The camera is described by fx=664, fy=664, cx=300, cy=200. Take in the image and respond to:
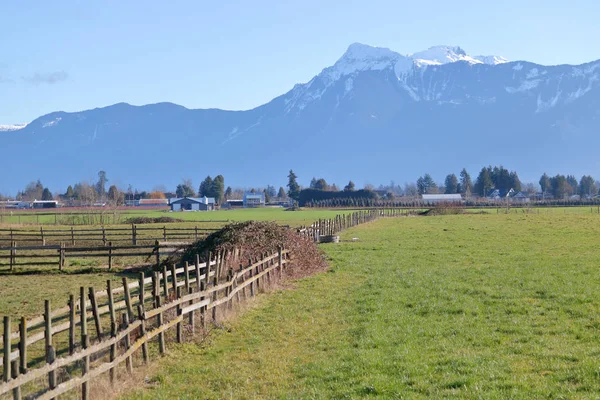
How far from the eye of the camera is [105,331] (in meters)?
13.3

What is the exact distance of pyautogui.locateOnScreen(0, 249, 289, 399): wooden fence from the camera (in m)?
7.96

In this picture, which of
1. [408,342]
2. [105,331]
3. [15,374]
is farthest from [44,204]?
[15,374]

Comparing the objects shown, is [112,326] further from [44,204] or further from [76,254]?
[44,204]

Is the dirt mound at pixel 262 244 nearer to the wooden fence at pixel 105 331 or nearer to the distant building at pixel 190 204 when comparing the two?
the wooden fence at pixel 105 331

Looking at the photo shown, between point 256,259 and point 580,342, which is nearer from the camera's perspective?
point 580,342

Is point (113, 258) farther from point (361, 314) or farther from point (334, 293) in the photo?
point (361, 314)

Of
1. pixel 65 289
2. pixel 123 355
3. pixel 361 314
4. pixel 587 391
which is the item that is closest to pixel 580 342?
pixel 587 391

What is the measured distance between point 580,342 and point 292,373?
5213mm

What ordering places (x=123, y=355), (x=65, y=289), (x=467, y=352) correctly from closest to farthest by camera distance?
(x=123, y=355), (x=467, y=352), (x=65, y=289)

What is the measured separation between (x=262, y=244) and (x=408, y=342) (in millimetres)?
11658

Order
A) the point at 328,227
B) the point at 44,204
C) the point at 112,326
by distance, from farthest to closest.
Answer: the point at 44,204 < the point at 328,227 < the point at 112,326

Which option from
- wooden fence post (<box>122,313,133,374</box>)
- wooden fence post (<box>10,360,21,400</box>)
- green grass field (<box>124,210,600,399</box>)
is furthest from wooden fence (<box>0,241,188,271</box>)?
wooden fence post (<box>10,360,21,400</box>)

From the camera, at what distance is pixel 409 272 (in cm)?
2275

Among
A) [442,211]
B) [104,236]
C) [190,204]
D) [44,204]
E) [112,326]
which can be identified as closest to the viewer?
[112,326]
